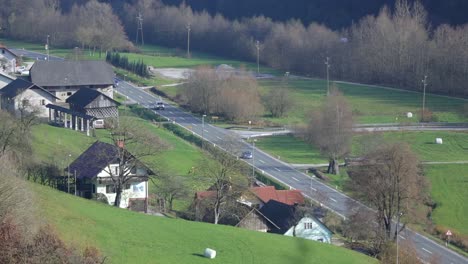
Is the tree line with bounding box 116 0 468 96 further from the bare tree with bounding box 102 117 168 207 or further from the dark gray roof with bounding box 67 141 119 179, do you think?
the dark gray roof with bounding box 67 141 119 179

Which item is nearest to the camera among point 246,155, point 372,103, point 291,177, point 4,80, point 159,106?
point 291,177

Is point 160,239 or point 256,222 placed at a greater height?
point 160,239

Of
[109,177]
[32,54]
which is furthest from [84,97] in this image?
[32,54]

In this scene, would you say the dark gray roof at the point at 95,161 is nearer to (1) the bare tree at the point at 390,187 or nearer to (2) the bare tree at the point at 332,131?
(1) the bare tree at the point at 390,187

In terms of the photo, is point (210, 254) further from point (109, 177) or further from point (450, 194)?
point (450, 194)

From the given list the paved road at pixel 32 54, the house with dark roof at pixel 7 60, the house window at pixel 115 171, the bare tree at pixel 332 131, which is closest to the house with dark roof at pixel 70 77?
Answer: the house with dark roof at pixel 7 60

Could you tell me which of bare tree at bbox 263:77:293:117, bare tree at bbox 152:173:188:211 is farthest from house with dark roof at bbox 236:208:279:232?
bare tree at bbox 263:77:293:117
